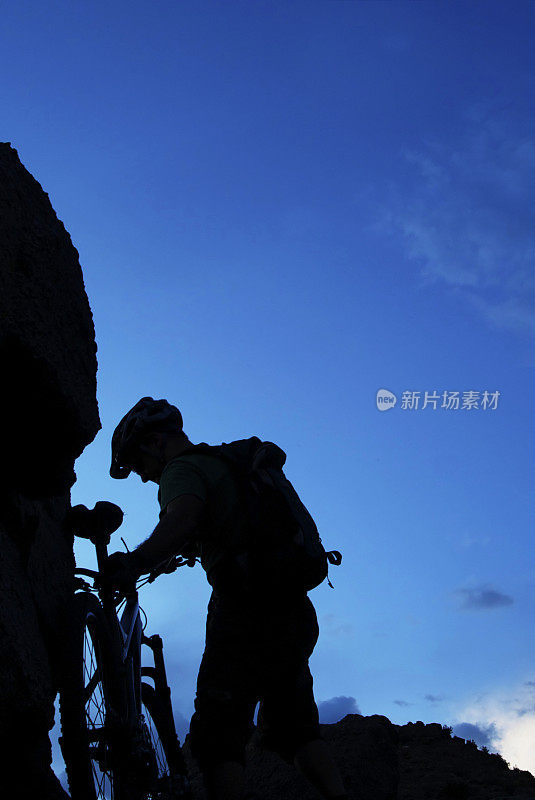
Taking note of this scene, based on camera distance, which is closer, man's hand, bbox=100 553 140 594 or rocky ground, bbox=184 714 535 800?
man's hand, bbox=100 553 140 594

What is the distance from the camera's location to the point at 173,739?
572cm

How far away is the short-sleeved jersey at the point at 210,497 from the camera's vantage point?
4.29 metres

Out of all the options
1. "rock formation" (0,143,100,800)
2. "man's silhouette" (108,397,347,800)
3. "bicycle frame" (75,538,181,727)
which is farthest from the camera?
"bicycle frame" (75,538,181,727)

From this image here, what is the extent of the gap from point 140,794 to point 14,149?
3845mm

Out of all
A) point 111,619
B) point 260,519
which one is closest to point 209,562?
point 260,519

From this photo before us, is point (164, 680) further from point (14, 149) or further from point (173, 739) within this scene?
point (14, 149)

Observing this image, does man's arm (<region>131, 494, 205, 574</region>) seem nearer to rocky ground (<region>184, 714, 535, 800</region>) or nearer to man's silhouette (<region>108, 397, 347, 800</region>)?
man's silhouette (<region>108, 397, 347, 800</region>)

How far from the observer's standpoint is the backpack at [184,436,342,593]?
169 inches

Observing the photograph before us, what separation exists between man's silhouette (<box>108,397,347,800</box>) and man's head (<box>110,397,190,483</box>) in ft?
0.89

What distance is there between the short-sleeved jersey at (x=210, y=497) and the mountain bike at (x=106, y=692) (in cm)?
49

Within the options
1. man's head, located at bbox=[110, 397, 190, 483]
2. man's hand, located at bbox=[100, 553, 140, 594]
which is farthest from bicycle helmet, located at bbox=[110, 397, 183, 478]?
man's hand, located at bbox=[100, 553, 140, 594]

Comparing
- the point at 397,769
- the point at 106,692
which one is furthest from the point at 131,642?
the point at 397,769

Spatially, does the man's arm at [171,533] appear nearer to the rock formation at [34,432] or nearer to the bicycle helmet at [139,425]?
the rock formation at [34,432]

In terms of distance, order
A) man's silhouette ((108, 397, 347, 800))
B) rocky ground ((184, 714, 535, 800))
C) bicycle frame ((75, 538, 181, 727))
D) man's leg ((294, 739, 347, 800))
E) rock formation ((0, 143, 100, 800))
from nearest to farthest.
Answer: rock formation ((0, 143, 100, 800)) → man's silhouette ((108, 397, 347, 800)) → man's leg ((294, 739, 347, 800)) → bicycle frame ((75, 538, 181, 727)) → rocky ground ((184, 714, 535, 800))
